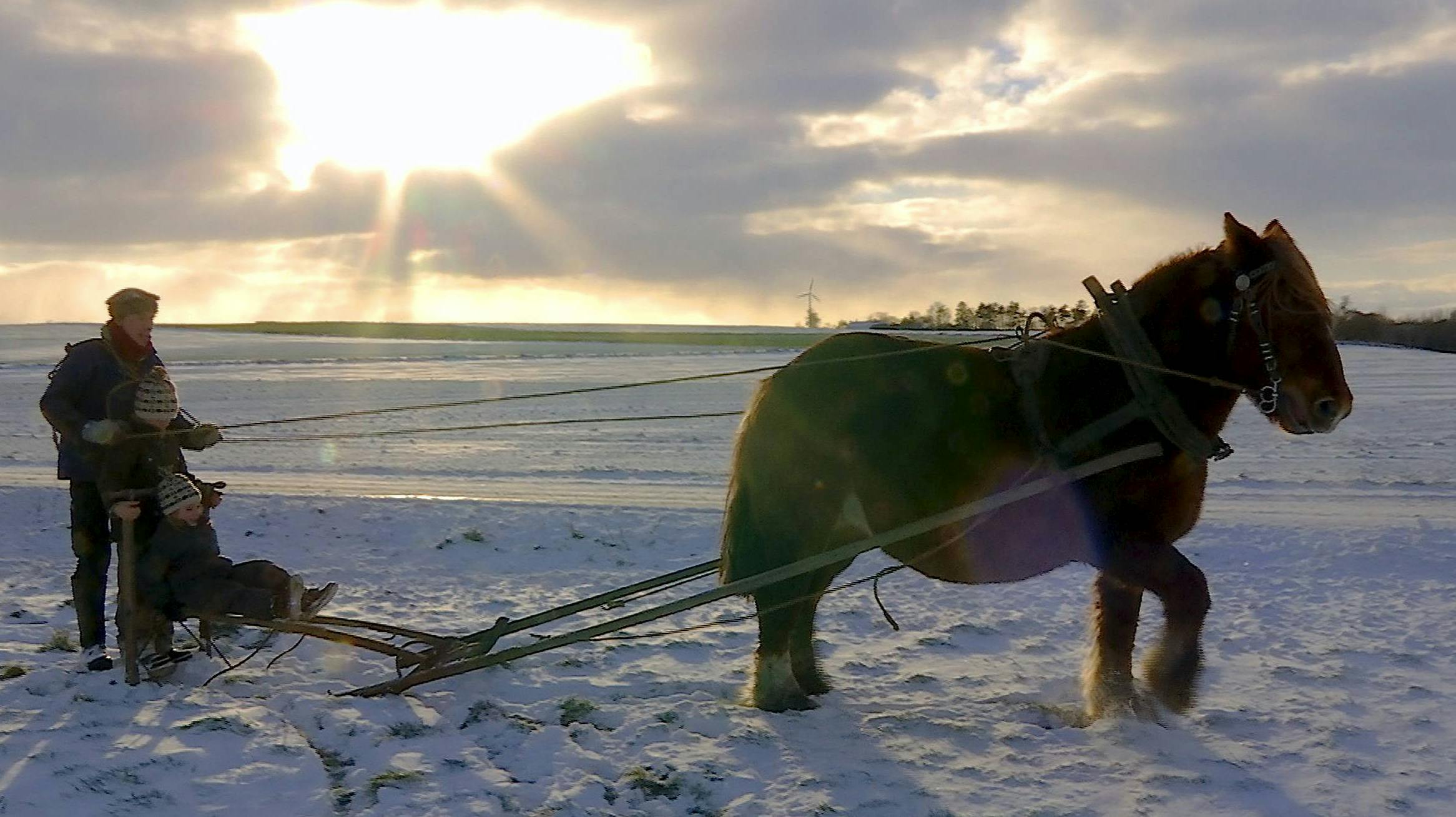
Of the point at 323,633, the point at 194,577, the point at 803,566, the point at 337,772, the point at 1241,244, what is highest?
the point at 1241,244

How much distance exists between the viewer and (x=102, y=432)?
177 inches

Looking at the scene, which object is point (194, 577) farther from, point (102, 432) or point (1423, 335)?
point (1423, 335)

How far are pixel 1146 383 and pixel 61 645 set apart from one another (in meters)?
5.77

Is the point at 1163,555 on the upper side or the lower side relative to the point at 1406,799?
upper

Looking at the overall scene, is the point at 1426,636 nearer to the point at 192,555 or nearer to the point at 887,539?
the point at 887,539

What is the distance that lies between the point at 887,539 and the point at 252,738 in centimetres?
286

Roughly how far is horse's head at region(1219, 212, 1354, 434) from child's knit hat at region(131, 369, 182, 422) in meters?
4.86

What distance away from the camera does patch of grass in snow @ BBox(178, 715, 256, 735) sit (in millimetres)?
4129

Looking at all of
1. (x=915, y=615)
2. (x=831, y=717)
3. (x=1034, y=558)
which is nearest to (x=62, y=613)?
(x=831, y=717)

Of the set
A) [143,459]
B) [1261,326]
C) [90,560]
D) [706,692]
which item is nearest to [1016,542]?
[1261,326]

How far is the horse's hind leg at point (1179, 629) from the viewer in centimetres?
381

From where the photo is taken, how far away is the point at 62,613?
614 centimetres

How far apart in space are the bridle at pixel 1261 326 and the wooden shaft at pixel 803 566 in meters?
0.43


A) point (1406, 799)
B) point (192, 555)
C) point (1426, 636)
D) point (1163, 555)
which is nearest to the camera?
point (1406, 799)
